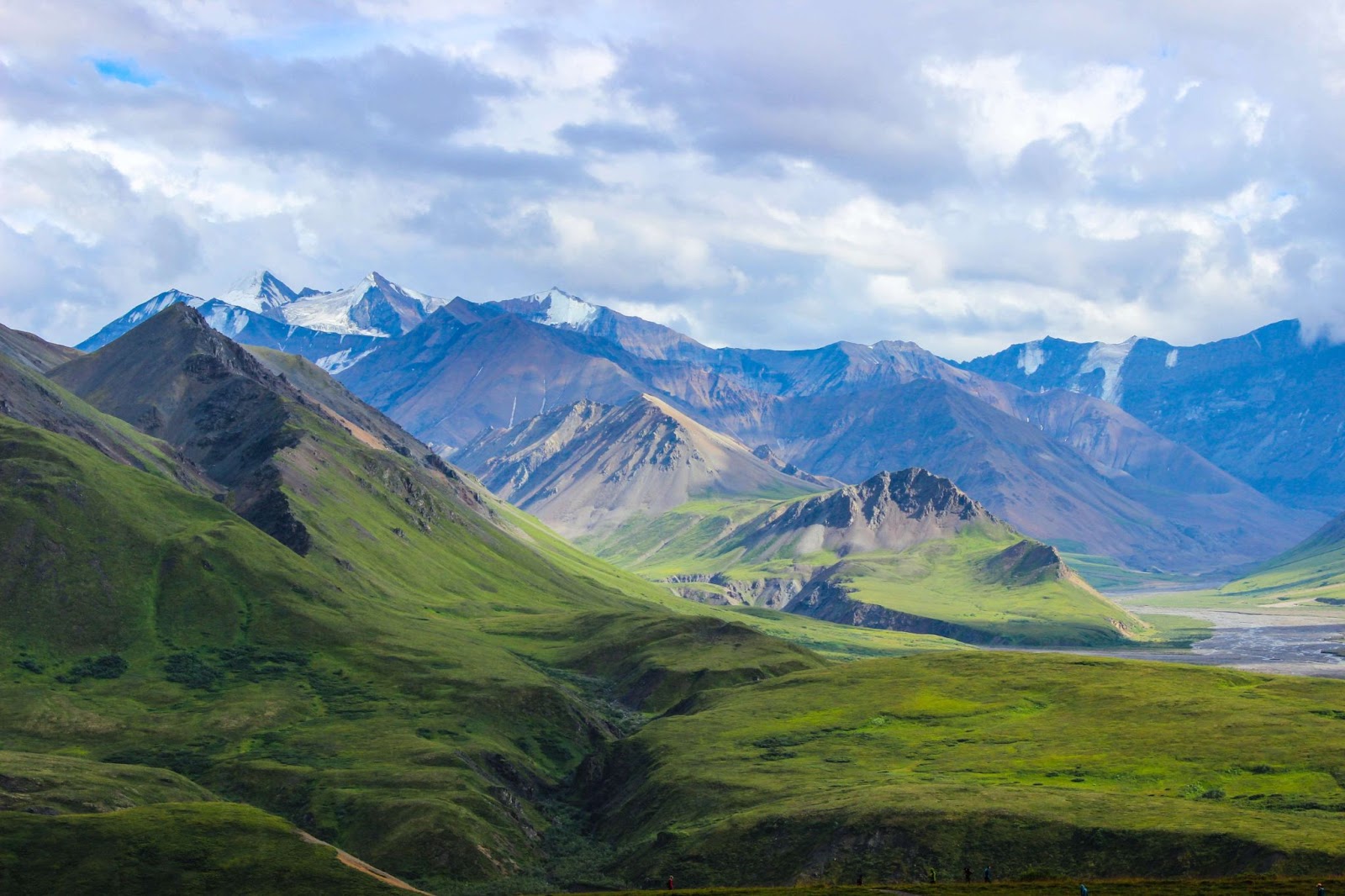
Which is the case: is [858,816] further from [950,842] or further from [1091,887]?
[1091,887]

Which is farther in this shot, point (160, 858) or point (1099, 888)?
point (160, 858)

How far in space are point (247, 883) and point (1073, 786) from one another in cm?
10954

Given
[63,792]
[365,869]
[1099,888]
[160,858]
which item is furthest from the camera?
[63,792]

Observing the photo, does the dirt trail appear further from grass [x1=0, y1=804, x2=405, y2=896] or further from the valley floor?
the valley floor

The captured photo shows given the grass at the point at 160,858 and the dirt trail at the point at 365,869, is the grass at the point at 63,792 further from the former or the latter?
the dirt trail at the point at 365,869

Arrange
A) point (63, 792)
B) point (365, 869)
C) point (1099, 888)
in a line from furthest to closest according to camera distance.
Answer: point (63, 792) → point (365, 869) → point (1099, 888)

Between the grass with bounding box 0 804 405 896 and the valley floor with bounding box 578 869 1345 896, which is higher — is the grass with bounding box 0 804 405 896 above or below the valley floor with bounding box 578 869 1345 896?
below

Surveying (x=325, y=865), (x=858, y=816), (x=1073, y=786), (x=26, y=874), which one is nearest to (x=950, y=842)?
(x=858, y=816)

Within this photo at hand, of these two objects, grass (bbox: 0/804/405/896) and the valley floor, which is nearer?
the valley floor


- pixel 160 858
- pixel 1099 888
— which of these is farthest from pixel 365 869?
pixel 1099 888

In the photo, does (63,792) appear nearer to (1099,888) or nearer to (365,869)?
(365,869)

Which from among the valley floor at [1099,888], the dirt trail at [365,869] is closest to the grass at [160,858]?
the dirt trail at [365,869]

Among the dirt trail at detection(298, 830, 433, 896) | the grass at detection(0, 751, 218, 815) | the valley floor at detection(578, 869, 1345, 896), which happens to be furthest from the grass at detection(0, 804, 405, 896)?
the valley floor at detection(578, 869, 1345, 896)

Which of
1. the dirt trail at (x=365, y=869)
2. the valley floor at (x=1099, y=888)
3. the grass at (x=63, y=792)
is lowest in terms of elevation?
the dirt trail at (x=365, y=869)
